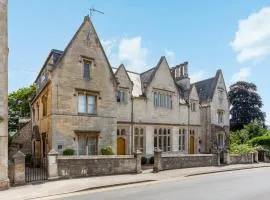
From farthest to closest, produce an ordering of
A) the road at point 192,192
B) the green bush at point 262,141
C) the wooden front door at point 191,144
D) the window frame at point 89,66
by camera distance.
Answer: the green bush at point 262,141, the wooden front door at point 191,144, the window frame at point 89,66, the road at point 192,192

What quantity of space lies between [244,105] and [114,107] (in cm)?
3873

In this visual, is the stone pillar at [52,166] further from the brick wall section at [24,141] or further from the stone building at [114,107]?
the brick wall section at [24,141]

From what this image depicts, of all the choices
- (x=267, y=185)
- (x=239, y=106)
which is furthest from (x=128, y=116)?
(x=239, y=106)

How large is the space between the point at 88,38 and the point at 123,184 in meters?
12.7

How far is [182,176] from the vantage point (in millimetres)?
19250

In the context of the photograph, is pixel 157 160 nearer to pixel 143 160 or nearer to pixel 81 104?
pixel 143 160

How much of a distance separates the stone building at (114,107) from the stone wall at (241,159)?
5.47 metres

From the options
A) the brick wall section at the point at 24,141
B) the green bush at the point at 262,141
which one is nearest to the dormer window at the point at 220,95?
the green bush at the point at 262,141

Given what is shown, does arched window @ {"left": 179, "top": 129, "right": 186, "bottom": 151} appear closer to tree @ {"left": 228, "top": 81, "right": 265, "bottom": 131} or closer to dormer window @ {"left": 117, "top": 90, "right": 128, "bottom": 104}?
dormer window @ {"left": 117, "top": 90, "right": 128, "bottom": 104}

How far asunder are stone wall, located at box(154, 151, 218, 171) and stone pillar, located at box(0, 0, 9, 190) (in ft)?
34.7

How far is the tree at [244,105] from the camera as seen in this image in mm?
54156

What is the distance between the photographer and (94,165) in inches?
714

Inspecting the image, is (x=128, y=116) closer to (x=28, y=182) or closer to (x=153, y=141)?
(x=153, y=141)

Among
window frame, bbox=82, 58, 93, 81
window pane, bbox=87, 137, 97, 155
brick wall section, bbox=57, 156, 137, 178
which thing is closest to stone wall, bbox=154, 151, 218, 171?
brick wall section, bbox=57, 156, 137, 178
